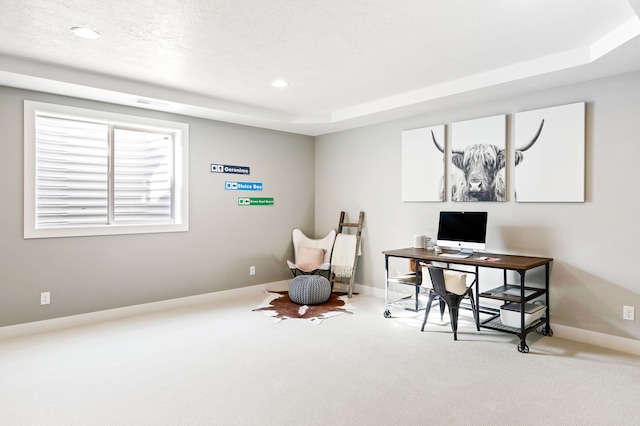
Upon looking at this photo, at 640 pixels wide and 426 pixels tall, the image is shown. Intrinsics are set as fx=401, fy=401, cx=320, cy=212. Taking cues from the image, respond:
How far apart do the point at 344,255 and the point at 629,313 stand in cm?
326

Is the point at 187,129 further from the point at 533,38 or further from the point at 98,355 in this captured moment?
the point at 533,38

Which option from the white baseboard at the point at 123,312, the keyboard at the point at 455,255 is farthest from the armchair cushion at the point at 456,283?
the white baseboard at the point at 123,312

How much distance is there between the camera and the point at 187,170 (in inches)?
199

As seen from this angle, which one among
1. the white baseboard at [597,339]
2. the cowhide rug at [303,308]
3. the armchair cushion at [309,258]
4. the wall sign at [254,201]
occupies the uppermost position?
the wall sign at [254,201]

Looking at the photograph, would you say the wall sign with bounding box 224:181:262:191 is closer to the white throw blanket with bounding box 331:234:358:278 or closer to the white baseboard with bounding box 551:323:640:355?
the white throw blanket with bounding box 331:234:358:278

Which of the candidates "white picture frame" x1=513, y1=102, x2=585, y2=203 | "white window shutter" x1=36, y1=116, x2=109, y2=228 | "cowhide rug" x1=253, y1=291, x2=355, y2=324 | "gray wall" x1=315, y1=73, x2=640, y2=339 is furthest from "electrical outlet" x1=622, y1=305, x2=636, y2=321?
"white window shutter" x1=36, y1=116, x2=109, y2=228

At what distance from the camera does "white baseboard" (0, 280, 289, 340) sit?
3914 mm

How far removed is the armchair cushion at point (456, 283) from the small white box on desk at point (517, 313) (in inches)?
15.5

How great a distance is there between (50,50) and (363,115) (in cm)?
328

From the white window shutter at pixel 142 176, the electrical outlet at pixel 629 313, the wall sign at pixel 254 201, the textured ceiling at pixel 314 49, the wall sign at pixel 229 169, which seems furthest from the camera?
the wall sign at pixel 254 201

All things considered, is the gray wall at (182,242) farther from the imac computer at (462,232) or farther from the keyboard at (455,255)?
the keyboard at (455,255)

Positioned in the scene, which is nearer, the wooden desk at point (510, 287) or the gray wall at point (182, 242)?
the wooden desk at point (510, 287)

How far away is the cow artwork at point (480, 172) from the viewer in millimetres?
4227

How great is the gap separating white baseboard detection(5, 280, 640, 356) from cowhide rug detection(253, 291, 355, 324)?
42cm
